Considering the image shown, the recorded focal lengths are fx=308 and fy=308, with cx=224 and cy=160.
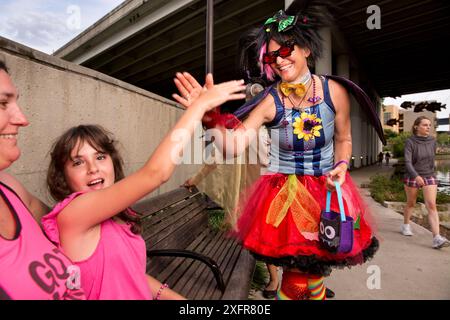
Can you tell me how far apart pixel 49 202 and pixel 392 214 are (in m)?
6.00

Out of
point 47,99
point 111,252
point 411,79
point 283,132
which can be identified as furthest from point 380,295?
point 411,79

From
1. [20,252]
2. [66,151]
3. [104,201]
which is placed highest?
[66,151]

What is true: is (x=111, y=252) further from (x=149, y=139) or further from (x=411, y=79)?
(x=411, y=79)

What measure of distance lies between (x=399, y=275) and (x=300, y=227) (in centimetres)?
236

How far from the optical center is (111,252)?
1.17 metres

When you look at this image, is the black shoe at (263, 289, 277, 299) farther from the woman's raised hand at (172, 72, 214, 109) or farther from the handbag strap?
the woman's raised hand at (172, 72, 214, 109)

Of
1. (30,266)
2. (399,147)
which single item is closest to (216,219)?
(30,266)

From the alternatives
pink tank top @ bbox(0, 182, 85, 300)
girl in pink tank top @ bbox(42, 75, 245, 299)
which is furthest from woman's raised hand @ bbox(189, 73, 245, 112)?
pink tank top @ bbox(0, 182, 85, 300)

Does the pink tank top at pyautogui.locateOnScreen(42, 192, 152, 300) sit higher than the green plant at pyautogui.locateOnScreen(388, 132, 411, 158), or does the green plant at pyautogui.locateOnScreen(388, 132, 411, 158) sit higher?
the green plant at pyautogui.locateOnScreen(388, 132, 411, 158)

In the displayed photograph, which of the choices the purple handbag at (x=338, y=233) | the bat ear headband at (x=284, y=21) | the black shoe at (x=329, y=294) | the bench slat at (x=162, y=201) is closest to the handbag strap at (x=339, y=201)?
the purple handbag at (x=338, y=233)

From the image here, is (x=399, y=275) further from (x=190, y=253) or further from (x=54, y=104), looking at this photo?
(x=54, y=104)

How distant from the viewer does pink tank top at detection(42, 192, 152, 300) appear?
1.12 meters

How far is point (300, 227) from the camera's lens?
162 centimetres

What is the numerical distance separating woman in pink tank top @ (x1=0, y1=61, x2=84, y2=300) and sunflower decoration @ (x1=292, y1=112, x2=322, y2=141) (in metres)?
1.28
